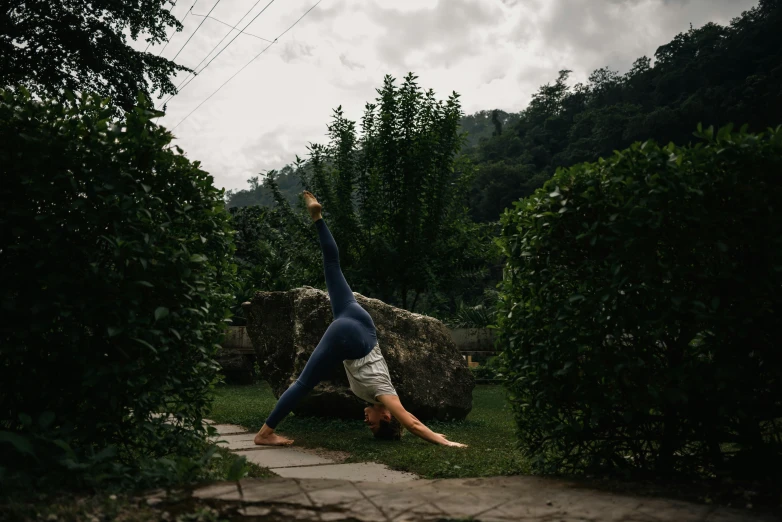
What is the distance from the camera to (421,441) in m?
6.41

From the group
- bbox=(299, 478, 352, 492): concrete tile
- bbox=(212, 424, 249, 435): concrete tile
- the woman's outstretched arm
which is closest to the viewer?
bbox=(299, 478, 352, 492): concrete tile

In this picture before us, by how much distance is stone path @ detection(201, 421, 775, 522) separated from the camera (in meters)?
2.94

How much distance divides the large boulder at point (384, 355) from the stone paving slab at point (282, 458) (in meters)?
1.66

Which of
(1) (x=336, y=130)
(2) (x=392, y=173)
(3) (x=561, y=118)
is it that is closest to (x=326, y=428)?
(2) (x=392, y=173)

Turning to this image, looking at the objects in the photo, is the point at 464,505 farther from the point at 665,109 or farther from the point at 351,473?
the point at 665,109

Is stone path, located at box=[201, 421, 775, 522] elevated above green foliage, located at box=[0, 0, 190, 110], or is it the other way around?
green foliage, located at box=[0, 0, 190, 110]

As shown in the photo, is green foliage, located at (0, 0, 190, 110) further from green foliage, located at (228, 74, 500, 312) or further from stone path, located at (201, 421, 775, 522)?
stone path, located at (201, 421, 775, 522)

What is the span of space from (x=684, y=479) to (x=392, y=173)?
956 cm

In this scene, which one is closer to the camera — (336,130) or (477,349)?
(336,130)

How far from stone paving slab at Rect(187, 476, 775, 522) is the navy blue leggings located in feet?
7.32

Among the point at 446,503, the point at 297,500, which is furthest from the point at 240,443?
the point at 446,503

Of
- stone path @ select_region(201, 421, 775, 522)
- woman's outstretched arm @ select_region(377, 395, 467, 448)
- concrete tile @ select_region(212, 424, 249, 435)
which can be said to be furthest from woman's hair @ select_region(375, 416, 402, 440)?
stone path @ select_region(201, 421, 775, 522)

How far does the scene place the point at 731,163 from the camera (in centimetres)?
373

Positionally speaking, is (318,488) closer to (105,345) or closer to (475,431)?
(105,345)
